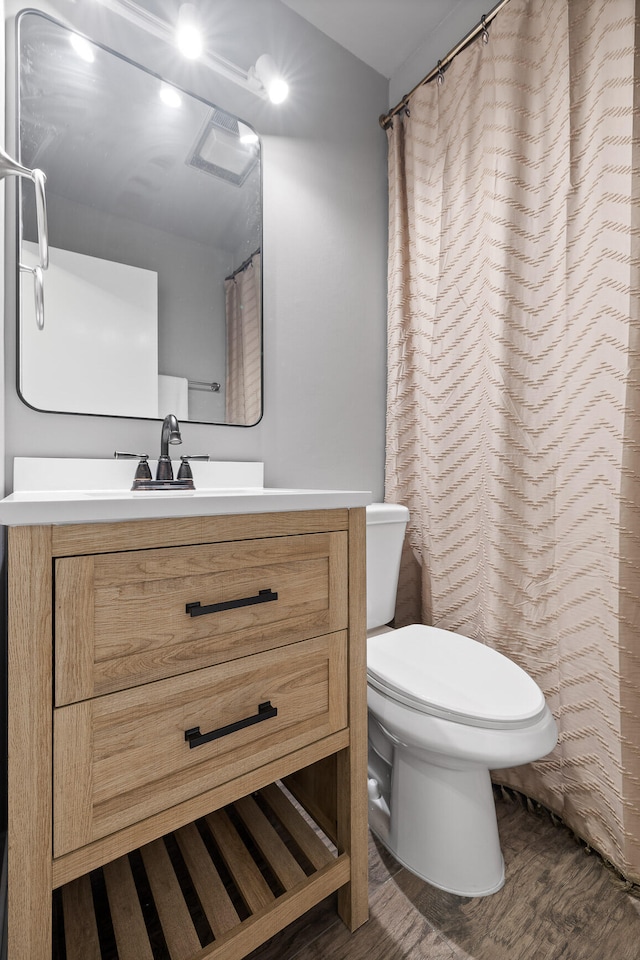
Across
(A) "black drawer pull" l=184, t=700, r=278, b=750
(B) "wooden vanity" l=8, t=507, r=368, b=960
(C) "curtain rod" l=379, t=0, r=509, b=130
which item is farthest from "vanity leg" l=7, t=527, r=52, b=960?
(C) "curtain rod" l=379, t=0, r=509, b=130

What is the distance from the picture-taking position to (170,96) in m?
1.29

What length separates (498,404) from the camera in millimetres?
1347

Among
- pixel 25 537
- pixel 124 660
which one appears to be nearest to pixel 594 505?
pixel 124 660

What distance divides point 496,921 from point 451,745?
40cm

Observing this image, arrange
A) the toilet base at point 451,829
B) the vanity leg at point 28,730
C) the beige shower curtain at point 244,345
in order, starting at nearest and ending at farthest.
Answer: the vanity leg at point 28,730 → the toilet base at point 451,829 → the beige shower curtain at point 244,345

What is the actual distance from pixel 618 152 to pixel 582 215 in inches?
5.4

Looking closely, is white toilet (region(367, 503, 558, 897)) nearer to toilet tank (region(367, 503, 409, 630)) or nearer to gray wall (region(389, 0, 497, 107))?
toilet tank (region(367, 503, 409, 630))

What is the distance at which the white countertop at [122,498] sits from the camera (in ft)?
2.00

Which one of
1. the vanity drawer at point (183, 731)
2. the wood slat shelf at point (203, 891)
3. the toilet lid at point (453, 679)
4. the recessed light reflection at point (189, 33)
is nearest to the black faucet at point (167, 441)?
the vanity drawer at point (183, 731)

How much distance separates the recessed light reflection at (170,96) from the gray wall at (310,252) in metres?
0.04

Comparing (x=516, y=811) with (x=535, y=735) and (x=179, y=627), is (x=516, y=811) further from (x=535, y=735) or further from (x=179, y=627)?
(x=179, y=627)

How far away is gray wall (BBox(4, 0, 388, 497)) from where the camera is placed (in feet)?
4.50

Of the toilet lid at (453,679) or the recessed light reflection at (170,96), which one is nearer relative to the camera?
the toilet lid at (453,679)

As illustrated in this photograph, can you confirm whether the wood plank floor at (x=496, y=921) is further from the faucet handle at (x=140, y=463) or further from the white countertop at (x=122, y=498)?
the faucet handle at (x=140, y=463)
